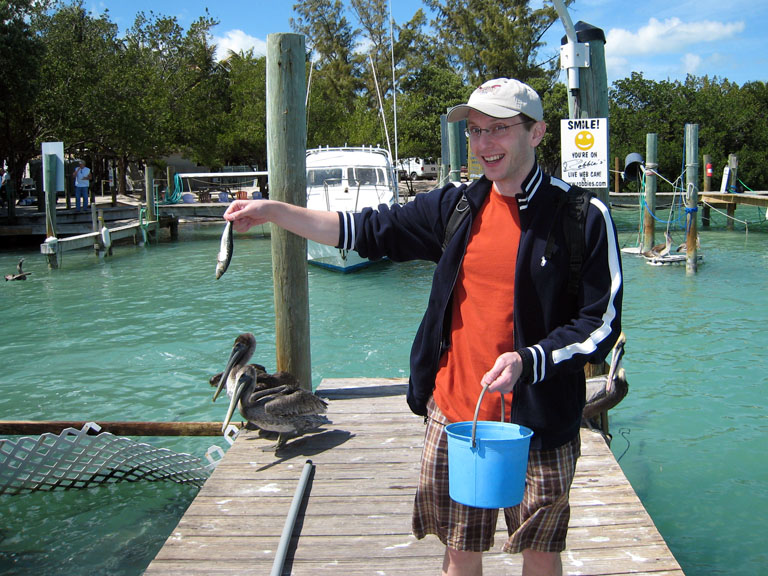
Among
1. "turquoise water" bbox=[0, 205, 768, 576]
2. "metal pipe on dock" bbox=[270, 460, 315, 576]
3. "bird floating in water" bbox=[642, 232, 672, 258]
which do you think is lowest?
"turquoise water" bbox=[0, 205, 768, 576]

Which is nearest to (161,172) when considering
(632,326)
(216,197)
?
(216,197)

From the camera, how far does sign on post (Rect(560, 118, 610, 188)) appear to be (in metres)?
5.79

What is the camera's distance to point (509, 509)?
256 cm

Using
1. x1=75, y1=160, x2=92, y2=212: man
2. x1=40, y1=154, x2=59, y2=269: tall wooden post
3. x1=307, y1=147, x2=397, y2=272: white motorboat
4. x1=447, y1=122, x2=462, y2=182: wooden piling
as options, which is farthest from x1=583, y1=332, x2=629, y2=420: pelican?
x1=75, y1=160, x2=92, y2=212: man

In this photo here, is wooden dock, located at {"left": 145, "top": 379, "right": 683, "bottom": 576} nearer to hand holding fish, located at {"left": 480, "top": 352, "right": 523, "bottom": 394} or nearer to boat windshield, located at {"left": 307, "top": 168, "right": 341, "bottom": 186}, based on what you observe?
hand holding fish, located at {"left": 480, "top": 352, "right": 523, "bottom": 394}

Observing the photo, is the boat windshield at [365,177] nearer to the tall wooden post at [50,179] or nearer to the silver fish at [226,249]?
the tall wooden post at [50,179]

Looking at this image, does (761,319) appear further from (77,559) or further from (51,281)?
(51,281)

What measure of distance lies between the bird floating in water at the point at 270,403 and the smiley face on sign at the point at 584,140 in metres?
2.94

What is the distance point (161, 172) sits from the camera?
4541cm

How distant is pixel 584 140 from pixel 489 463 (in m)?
4.20

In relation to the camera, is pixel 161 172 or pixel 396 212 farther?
pixel 161 172

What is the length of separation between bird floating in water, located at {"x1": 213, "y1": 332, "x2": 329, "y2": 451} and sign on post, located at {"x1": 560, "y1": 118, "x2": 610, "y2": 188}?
275cm

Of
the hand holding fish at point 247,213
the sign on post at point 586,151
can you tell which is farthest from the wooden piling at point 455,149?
the hand holding fish at point 247,213

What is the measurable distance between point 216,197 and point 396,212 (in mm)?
34890
